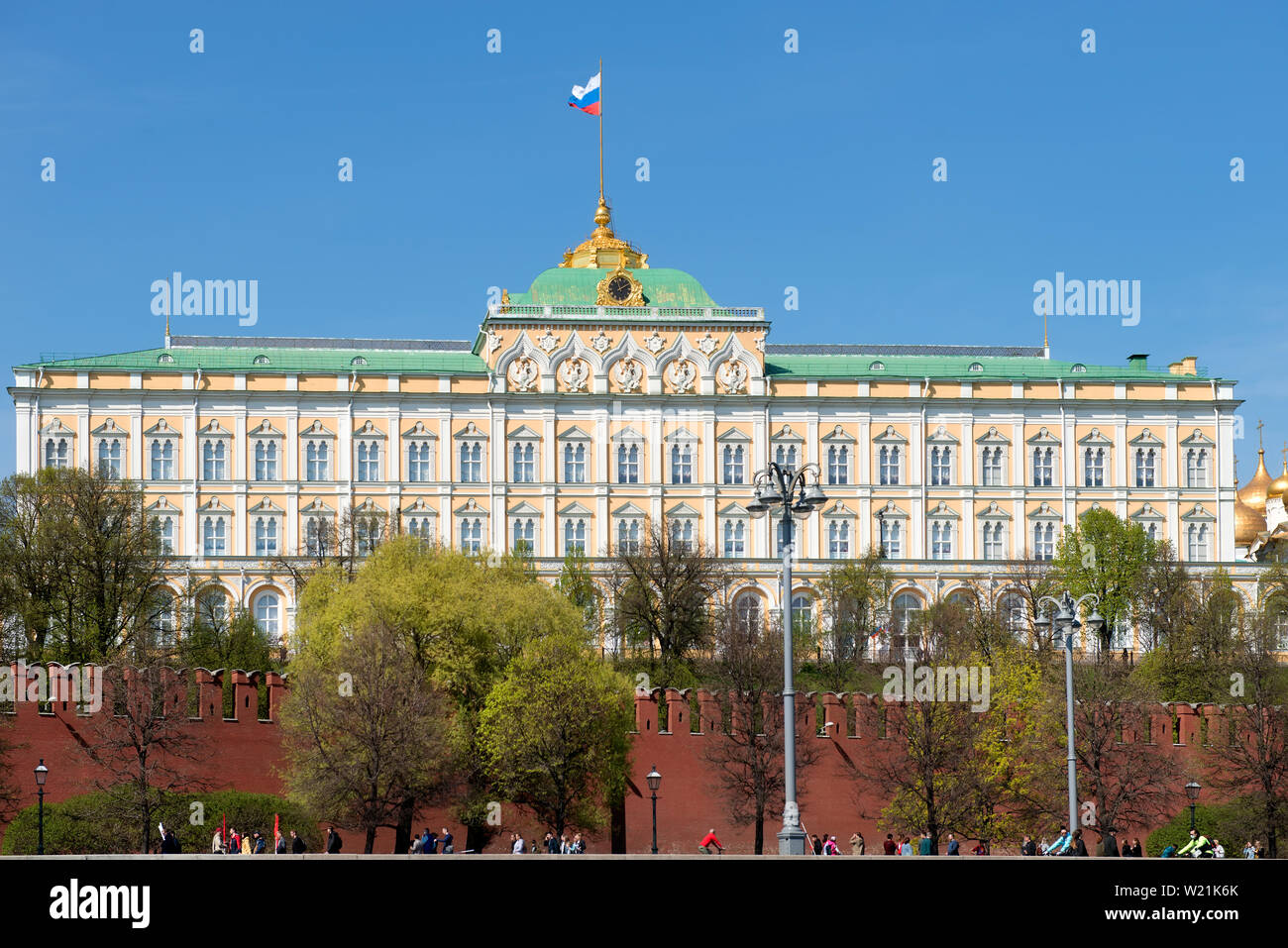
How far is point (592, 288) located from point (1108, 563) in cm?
3345

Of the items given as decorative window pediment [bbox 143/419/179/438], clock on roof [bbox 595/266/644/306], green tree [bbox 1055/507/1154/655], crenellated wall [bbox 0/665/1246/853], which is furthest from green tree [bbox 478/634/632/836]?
clock on roof [bbox 595/266/644/306]

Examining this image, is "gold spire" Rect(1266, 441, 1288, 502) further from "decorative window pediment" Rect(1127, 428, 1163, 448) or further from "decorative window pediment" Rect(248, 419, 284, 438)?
"decorative window pediment" Rect(248, 419, 284, 438)

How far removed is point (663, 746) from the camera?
7338 cm

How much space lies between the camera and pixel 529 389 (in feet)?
388

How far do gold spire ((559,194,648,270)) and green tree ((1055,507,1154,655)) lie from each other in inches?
1205

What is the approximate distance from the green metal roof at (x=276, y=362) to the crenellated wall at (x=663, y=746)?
158 ft

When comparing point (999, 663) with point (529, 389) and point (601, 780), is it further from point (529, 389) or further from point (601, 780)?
point (529, 389)

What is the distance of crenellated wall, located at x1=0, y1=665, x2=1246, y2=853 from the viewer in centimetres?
6550

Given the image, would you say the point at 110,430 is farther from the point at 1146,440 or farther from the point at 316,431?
the point at 1146,440

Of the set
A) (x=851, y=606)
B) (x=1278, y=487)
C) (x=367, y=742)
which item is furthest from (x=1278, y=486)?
(x=367, y=742)
